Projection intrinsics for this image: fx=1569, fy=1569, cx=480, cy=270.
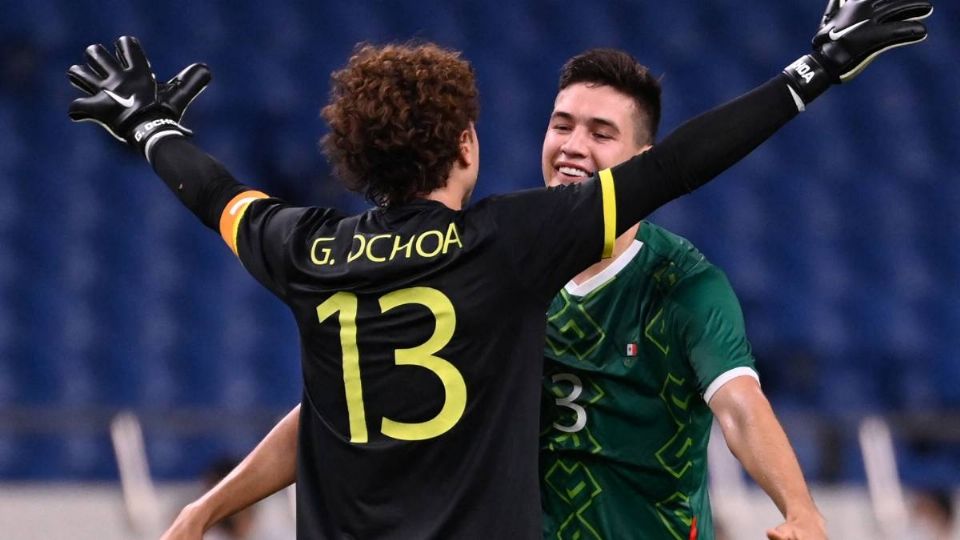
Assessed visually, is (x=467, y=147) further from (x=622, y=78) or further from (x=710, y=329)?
(x=622, y=78)

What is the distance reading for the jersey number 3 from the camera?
2506 mm

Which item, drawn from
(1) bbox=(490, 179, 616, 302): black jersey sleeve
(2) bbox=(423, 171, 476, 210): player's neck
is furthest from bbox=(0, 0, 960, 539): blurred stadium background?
(1) bbox=(490, 179, 616, 302): black jersey sleeve

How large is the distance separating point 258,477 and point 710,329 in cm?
87

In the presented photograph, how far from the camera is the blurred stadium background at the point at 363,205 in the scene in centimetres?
727

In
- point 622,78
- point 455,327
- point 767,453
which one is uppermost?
point 622,78

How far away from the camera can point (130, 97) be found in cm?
286

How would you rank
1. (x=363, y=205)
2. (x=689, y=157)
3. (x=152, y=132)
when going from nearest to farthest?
(x=689, y=157), (x=152, y=132), (x=363, y=205)

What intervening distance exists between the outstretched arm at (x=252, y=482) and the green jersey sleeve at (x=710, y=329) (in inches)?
29.0

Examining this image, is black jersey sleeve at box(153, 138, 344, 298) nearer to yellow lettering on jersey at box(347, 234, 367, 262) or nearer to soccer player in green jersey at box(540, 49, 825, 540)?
yellow lettering on jersey at box(347, 234, 367, 262)

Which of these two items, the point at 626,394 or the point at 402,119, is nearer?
the point at 402,119

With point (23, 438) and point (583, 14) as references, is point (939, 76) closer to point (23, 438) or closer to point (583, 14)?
point (583, 14)

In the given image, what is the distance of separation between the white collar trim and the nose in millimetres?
205

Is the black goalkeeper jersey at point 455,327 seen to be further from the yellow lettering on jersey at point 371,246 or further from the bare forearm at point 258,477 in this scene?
the bare forearm at point 258,477

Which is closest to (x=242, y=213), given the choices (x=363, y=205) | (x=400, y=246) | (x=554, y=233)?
(x=400, y=246)
